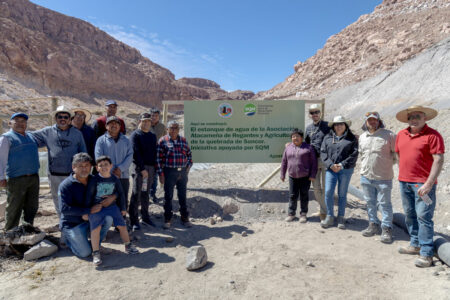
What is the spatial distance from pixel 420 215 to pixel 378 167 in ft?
2.71

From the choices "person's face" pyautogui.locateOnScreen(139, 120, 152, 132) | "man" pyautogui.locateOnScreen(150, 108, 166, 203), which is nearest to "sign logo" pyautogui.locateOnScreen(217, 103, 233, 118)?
"man" pyautogui.locateOnScreen(150, 108, 166, 203)

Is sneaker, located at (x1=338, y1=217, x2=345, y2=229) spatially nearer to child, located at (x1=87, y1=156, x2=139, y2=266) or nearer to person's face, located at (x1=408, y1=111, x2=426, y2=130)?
person's face, located at (x1=408, y1=111, x2=426, y2=130)

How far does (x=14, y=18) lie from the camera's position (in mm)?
42156

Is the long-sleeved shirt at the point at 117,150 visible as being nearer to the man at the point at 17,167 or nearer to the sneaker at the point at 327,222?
the man at the point at 17,167

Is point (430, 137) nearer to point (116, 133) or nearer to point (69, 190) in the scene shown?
point (116, 133)

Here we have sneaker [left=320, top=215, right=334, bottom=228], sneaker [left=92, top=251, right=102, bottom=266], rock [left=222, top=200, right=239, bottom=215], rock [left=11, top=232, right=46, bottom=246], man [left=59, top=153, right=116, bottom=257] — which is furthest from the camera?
rock [left=222, top=200, right=239, bottom=215]

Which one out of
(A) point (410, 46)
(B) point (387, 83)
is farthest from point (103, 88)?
(A) point (410, 46)

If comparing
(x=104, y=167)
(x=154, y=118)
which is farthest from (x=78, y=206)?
(x=154, y=118)

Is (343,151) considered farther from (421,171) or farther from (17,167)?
(17,167)

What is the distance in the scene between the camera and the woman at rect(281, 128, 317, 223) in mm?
4660

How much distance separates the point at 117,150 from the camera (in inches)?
159

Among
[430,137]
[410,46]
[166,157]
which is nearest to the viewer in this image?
[430,137]

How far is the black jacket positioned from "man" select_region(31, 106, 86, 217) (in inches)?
153

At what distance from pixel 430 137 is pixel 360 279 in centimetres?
185
